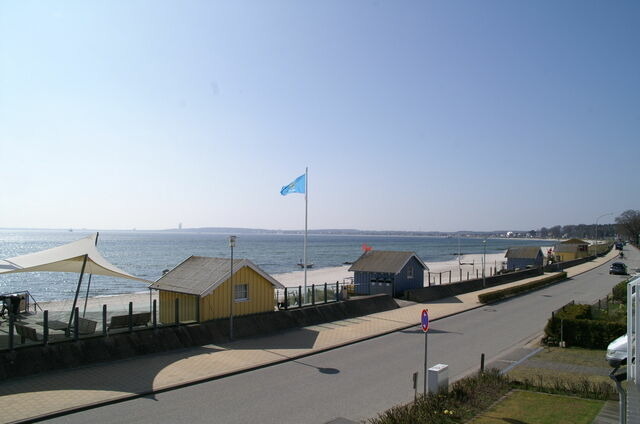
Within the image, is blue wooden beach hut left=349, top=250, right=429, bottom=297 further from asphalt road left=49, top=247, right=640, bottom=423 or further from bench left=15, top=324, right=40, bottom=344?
bench left=15, top=324, right=40, bottom=344

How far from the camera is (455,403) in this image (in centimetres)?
1082

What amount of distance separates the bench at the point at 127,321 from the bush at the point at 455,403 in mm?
8987

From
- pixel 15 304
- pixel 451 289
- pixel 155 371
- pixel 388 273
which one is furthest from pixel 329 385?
pixel 451 289

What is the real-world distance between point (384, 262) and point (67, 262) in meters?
18.7

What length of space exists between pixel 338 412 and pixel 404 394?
2.36m

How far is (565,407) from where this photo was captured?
10.8 m

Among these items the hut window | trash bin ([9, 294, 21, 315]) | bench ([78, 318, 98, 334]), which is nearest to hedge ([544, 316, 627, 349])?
the hut window

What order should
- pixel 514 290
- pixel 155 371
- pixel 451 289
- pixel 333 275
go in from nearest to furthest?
pixel 155 371
pixel 451 289
pixel 514 290
pixel 333 275

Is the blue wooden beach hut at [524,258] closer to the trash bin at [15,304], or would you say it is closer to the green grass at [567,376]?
the green grass at [567,376]

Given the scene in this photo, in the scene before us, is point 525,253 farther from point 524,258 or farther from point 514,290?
point 514,290

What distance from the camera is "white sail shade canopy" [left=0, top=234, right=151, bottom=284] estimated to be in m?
15.2

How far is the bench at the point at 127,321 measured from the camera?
49.3 feet

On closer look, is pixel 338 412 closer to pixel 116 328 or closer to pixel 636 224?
pixel 116 328

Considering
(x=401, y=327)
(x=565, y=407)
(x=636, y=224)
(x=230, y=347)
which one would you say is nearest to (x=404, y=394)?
(x=565, y=407)
